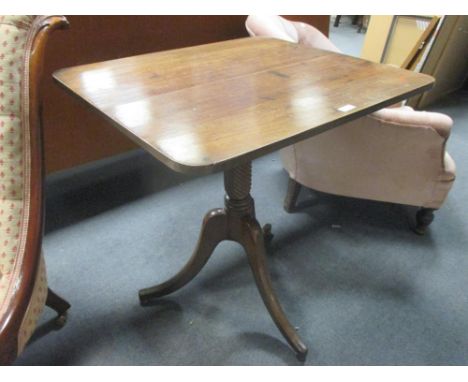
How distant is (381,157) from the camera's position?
54.3 inches

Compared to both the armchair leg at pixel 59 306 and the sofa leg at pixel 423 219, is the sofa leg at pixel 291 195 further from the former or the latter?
the armchair leg at pixel 59 306

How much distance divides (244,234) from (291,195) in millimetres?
627

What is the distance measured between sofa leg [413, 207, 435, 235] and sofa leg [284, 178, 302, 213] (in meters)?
0.52

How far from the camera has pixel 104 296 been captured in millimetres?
1277

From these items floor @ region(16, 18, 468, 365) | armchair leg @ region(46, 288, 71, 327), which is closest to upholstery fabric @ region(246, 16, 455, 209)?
floor @ region(16, 18, 468, 365)

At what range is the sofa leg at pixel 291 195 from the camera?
165 centimetres

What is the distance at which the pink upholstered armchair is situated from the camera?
1287 mm

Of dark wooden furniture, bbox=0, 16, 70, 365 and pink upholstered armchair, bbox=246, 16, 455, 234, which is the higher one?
dark wooden furniture, bbox=0, 16, 70, 365

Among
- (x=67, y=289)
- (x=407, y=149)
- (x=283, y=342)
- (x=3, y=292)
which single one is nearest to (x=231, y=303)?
(x=283, y=342)

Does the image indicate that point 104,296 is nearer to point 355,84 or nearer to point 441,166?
point 355,84

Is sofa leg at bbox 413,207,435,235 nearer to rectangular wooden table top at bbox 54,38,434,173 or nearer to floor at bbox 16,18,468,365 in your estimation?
floor at bbox 16,18,468,365

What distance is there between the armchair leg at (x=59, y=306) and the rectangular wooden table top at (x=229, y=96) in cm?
67

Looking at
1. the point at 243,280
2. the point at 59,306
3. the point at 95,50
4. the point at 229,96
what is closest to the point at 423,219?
the point at 243,280

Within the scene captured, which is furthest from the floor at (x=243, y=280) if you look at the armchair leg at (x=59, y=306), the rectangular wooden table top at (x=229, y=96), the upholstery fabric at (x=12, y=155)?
the rectangular wooden table top at (x=229, y=96)
